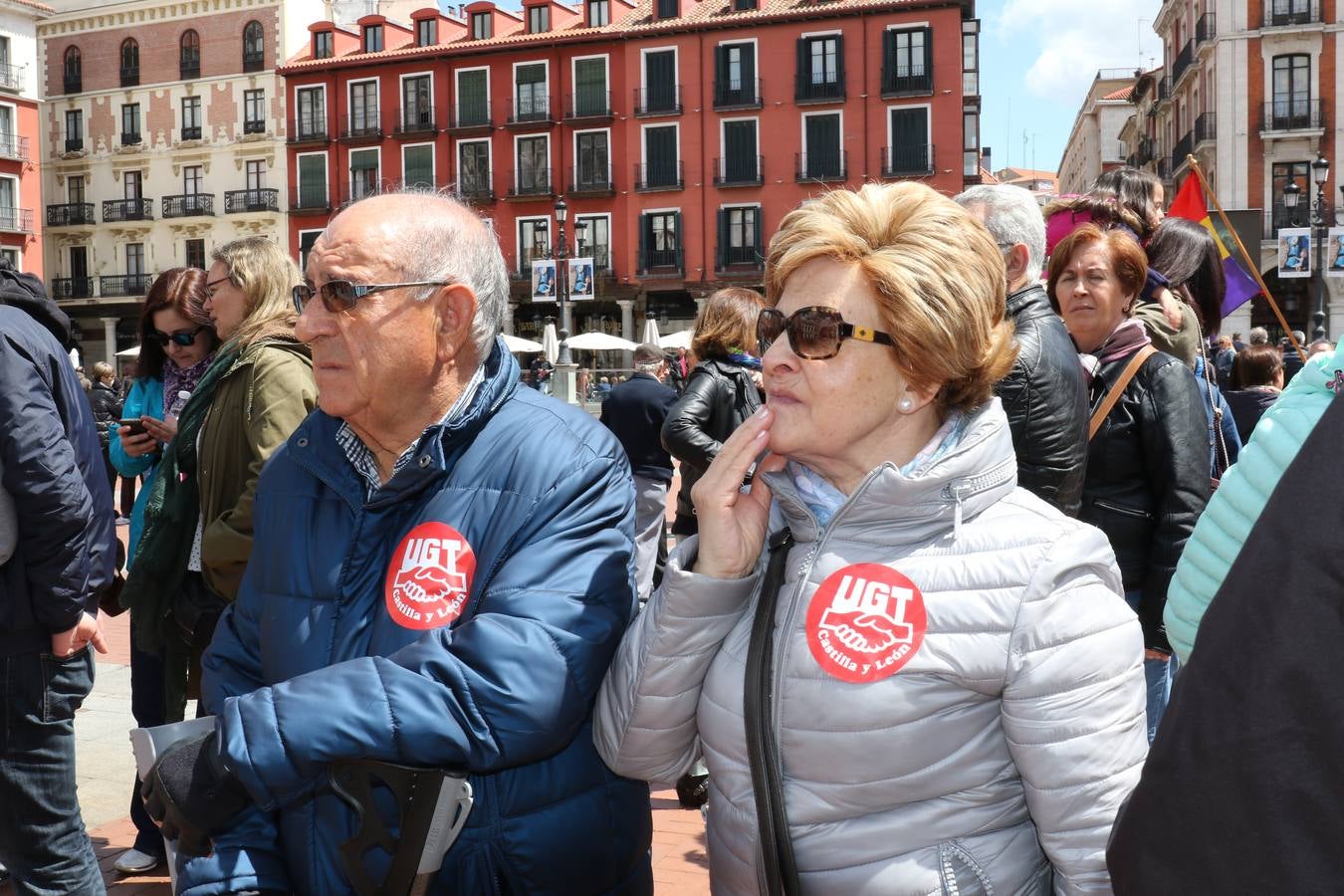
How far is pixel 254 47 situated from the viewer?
45.7m

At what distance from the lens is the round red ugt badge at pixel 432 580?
82.1 inches

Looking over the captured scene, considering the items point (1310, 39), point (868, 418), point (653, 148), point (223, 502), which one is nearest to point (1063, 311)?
point (868, 418)

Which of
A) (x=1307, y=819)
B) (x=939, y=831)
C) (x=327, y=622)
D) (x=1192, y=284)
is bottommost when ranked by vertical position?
(x=939, y=831)

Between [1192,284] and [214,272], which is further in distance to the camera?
[1192,284]

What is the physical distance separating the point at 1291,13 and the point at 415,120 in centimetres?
2916

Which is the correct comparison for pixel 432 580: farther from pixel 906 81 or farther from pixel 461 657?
pixel 906 81

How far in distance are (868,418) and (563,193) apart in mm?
40783

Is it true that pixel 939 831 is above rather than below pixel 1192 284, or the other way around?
below

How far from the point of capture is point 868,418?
1998 millimetres

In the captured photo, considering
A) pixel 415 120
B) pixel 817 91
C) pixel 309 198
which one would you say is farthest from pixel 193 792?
pixel 309 198

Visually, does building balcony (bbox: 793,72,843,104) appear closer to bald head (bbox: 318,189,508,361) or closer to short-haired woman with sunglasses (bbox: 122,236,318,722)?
short-haired woman with sunglasses (bbox: 122,236,318,722)

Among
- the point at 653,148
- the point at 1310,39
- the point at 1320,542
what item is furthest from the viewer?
the point at 653,148

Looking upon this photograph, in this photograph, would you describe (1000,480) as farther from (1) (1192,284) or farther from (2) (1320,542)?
(1) (1192,284)

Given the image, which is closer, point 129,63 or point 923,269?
point 923,269
